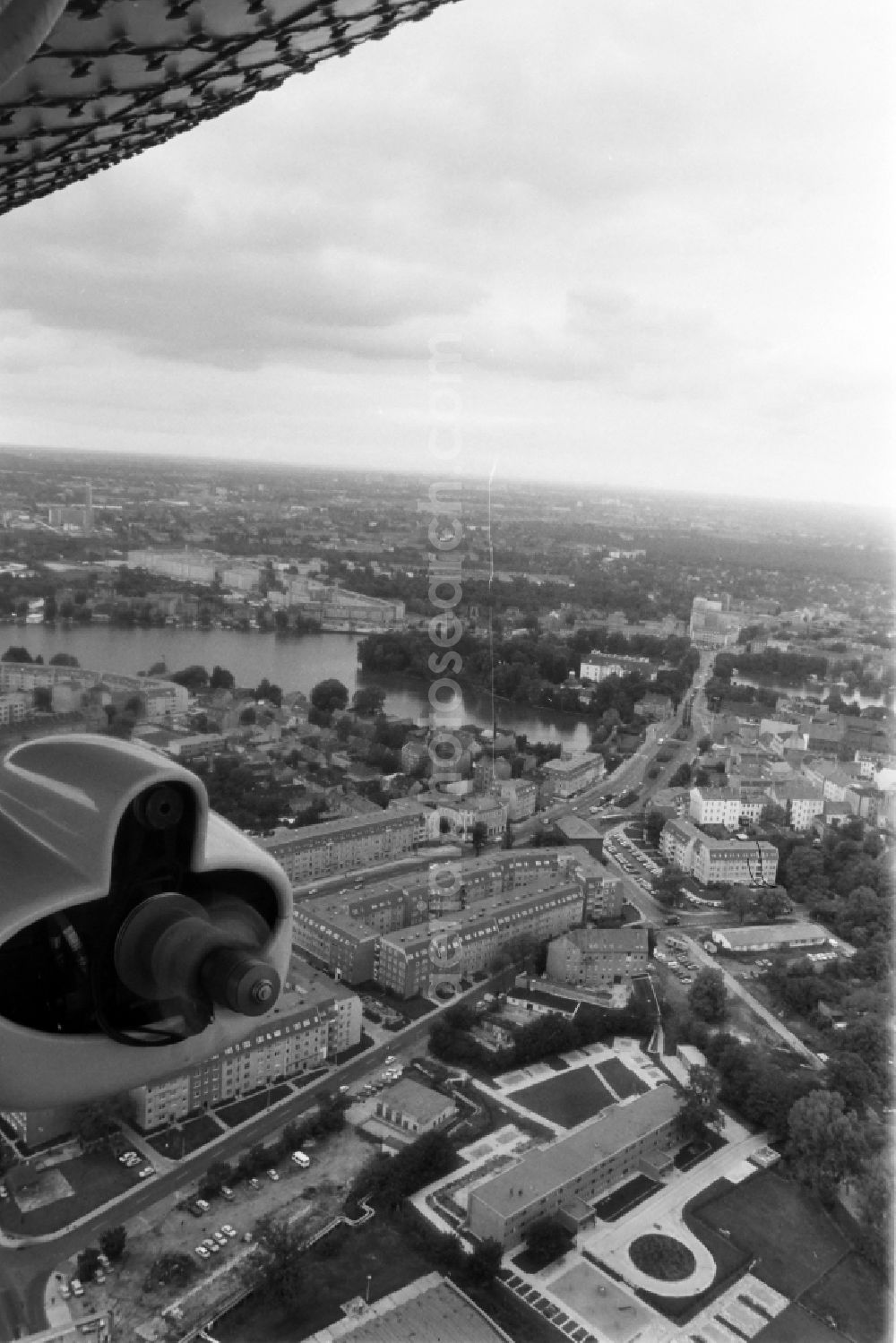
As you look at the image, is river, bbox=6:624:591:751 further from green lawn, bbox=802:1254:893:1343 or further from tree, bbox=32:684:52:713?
green lawn, bbox=802:1254:893:1343

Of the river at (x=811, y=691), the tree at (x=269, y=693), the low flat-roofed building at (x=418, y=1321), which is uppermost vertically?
the tree at (x=269, y=693)

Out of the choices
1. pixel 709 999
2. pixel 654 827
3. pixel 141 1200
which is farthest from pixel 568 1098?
pixel 654 827

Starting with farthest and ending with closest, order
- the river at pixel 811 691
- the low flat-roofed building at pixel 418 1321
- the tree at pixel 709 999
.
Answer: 1. the river at pixel 811 691
2. the tree at pixel 709 999
3. the low flat-roofed building at pixel 418 1321

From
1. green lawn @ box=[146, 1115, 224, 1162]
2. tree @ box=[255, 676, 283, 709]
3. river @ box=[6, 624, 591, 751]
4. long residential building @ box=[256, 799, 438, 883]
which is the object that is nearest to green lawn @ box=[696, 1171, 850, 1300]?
green lawn @ box=[146, 1115, 224, 1162]

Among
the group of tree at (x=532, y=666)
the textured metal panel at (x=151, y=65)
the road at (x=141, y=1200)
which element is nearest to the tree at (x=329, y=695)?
the group of tree at (x=532, y=666)

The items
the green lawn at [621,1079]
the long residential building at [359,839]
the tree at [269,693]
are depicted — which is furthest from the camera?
the tree at [269,693]

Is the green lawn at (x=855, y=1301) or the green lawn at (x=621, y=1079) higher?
the green lawn at (x=621, y=1079)

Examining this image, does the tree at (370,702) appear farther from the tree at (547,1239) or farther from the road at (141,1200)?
the tree at (547,1239)

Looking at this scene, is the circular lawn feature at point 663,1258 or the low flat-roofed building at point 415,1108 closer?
the circular lawn feature at point 663,1258
